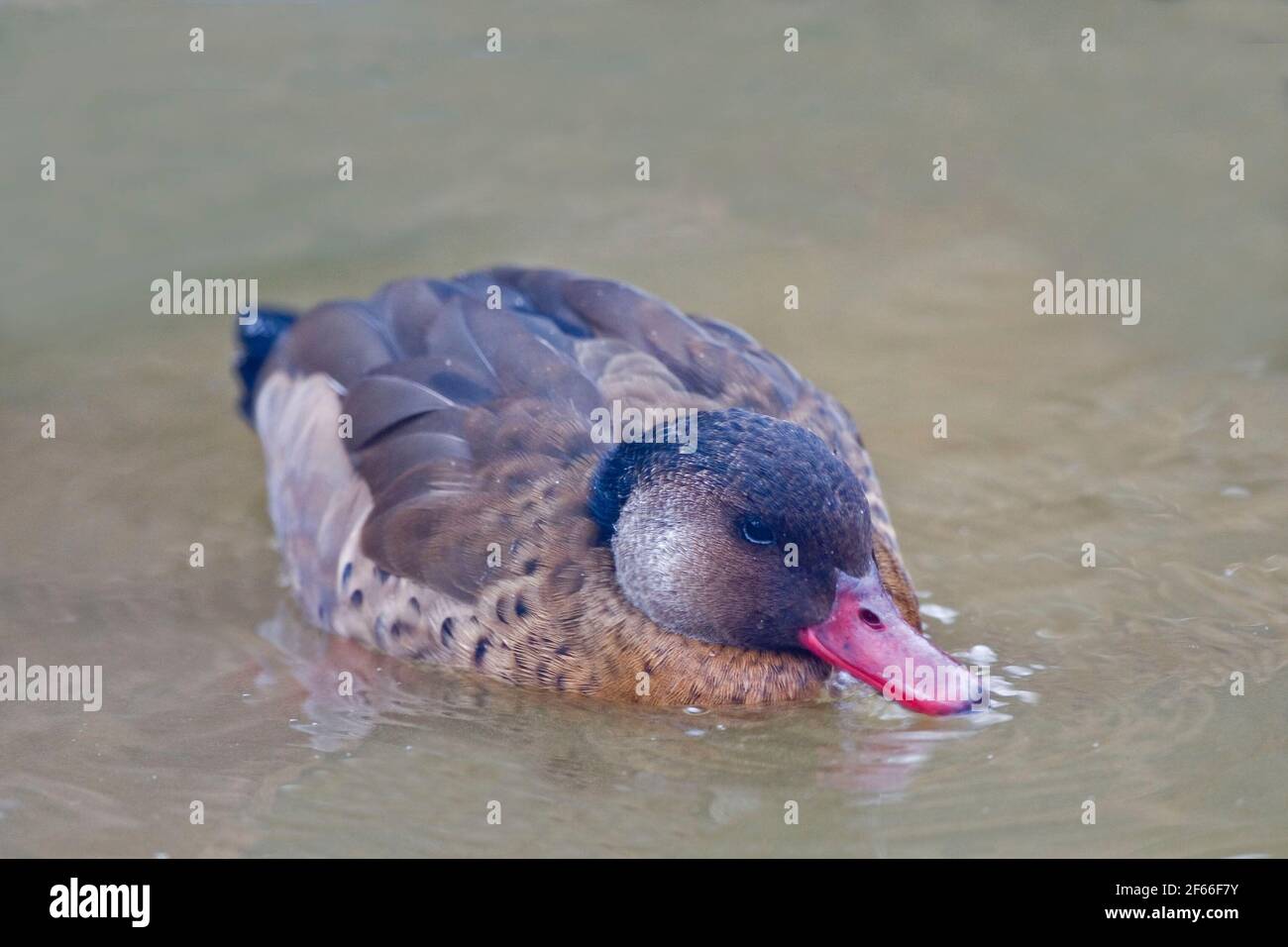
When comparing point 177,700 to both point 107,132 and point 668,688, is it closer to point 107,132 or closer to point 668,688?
point 668,688

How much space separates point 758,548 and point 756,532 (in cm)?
7

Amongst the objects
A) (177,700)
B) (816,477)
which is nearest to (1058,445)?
(816,477)

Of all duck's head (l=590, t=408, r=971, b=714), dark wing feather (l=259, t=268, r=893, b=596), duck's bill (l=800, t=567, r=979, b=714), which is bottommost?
duck's bill (l=800, t=567, r=979, b=714)

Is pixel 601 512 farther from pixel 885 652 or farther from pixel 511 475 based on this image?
pixel 885 652

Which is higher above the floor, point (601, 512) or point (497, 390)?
point (497, 390)

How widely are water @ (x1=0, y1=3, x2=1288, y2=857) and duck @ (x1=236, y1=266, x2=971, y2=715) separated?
0.73ft

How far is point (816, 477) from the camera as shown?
21.5ft

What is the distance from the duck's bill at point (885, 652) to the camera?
6387 mm

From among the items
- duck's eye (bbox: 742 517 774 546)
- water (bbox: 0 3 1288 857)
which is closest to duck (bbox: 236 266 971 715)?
duck's eye (bbox: 742 517 774 546)

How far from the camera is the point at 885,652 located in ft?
21.4

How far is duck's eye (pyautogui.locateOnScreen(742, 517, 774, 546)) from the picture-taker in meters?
6.71

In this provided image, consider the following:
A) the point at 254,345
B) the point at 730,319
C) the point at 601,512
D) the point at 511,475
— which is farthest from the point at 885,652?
the point at 730,319

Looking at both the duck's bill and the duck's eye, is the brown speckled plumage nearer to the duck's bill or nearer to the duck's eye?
the duck's bill

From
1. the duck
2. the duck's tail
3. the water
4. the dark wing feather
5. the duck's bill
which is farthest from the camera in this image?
the duck's tail
